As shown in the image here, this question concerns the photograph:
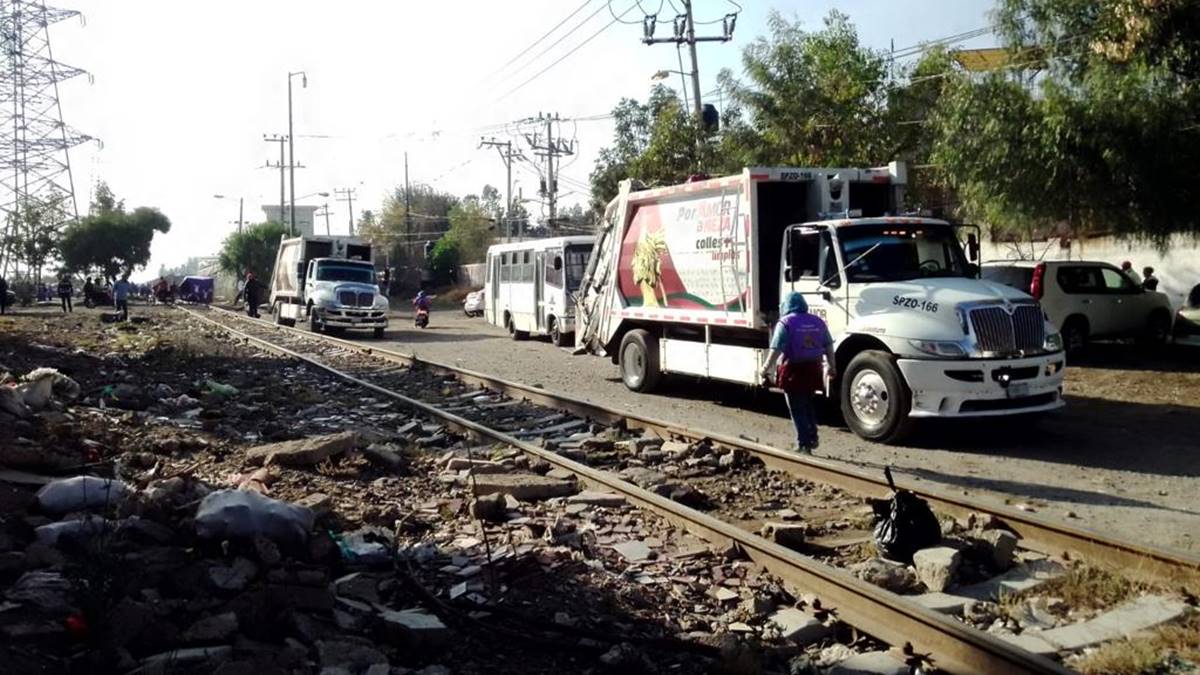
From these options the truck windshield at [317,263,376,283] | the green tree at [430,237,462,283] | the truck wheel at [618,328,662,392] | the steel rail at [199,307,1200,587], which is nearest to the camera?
the steel rail at [199,307,1200,587]

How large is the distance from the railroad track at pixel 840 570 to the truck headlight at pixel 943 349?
1930 mm

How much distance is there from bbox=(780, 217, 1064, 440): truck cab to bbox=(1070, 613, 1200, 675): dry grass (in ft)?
16.7

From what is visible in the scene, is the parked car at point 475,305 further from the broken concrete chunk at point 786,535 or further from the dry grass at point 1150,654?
the dry grass at point 1150,654

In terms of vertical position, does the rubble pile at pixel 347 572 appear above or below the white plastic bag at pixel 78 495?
below

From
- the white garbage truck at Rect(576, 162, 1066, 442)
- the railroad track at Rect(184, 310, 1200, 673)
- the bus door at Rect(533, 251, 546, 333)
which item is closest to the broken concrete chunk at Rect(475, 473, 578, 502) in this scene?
the railroad track at Rect(184, 310, 1200, 673)

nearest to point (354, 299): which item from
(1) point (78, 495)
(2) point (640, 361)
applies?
(2) point (640, 361)

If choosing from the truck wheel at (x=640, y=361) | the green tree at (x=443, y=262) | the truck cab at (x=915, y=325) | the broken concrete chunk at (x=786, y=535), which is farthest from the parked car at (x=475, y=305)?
the broken concrete chunk at (x=786, y=535)

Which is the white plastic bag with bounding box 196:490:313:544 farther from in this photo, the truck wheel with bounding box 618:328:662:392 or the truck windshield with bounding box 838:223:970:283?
the truck wheel with bounding box 618:328:662:392

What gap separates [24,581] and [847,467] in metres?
6.32

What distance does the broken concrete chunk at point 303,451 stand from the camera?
911 cm

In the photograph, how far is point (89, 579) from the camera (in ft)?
16.4

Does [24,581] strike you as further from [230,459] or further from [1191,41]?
[1191,41]

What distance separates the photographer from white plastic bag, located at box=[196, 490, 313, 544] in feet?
19.7

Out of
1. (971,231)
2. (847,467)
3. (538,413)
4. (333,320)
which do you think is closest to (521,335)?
(333,320)
